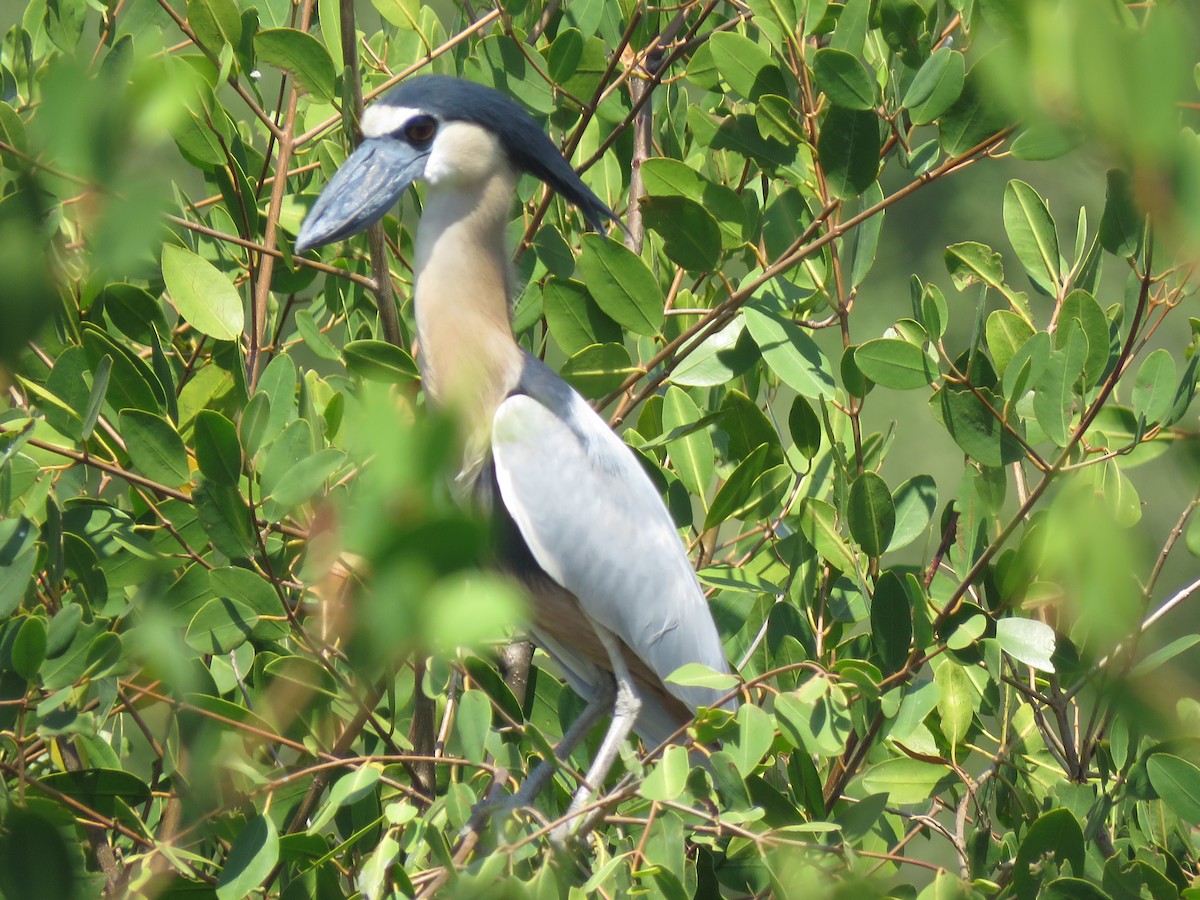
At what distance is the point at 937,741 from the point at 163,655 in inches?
43.3

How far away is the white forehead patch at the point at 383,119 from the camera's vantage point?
5.32 ft

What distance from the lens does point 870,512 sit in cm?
127

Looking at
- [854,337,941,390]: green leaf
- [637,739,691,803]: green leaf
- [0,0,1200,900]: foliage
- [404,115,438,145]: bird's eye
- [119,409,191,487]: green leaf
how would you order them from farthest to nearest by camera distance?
[404,115,438,145]: bird's eye
[854,337,941,390]: green leaf
[119,409,191,487]: green leaf
[0,0,1200,900]: foliage
[637,739,691,803]: green leaf

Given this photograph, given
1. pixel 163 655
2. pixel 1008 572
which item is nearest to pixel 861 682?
pixel 1008 572

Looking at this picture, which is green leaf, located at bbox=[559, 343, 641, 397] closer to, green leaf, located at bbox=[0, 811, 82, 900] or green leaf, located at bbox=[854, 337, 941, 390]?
green leaf, located at bbox=[854, 337, 941, 390]

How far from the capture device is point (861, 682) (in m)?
0.97

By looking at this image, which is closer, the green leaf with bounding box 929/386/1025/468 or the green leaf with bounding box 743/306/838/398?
the green leaf with bounding box 929/386/1025/468

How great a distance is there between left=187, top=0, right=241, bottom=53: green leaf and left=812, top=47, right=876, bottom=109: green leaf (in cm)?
63

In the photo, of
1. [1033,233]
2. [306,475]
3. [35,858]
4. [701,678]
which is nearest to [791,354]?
[1033,233]

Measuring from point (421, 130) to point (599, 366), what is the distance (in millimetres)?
471

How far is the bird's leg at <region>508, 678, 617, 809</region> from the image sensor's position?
1.48m

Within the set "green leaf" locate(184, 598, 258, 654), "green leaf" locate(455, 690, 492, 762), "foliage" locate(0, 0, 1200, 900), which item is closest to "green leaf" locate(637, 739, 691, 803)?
"foliage" locate(0, 0, 1200, 900)

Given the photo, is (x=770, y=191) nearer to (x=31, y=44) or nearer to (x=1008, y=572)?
(x=1008, y=572)

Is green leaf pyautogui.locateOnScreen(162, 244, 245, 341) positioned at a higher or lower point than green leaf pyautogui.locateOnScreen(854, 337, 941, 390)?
higher
